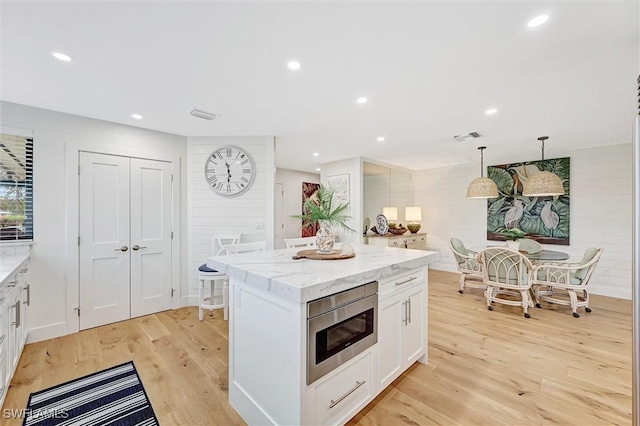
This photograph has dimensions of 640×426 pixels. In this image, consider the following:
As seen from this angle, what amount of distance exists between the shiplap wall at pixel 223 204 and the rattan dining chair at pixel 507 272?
312 centimetres

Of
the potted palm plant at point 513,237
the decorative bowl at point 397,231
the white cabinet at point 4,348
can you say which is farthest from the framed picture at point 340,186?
the white cabinet at point 4,348

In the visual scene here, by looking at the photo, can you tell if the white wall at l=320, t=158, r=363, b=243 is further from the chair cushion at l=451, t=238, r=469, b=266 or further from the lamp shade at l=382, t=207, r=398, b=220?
the chair cushion at l=451, t=238, r=469, b=266

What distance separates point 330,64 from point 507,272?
3.52 m

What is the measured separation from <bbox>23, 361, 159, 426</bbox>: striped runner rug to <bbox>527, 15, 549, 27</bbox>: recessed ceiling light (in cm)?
340

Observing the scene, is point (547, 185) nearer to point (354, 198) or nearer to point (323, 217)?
point (354, 198)

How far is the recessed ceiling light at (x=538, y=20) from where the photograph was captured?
1.57 m

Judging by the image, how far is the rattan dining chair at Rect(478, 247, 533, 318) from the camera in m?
3.57

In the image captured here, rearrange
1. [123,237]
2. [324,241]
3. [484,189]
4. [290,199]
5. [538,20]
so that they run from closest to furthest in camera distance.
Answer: [538,20] < [324,241] < [123,237] < [484,189] < [290,199]

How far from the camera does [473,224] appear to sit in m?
6.02

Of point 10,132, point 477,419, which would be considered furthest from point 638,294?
point 10,132

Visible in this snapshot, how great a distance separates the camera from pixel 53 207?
9.80ft

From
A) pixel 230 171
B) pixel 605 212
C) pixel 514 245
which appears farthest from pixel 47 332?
pixel 605 212

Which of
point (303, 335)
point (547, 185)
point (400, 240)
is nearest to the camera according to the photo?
point (303, 335)

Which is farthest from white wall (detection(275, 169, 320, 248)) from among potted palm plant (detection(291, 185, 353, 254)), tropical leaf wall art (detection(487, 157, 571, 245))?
potted palm plant (detection(291, 185, 353, 254))
